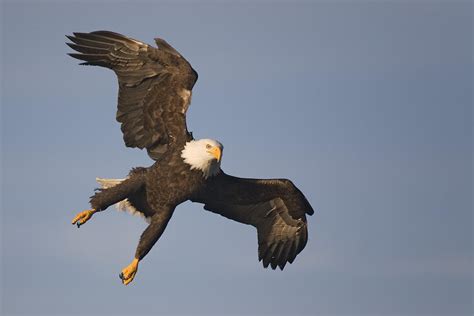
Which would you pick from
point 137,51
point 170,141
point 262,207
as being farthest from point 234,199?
point 137,51

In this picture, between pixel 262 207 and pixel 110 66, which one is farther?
pixel 262 207

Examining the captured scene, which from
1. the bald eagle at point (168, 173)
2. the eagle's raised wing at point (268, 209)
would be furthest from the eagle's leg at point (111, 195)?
the eagle's raised wing at point (268, 209)

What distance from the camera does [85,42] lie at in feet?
42.6

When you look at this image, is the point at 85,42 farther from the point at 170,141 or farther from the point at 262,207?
the point at 262,207

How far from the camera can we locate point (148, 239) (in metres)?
12.3

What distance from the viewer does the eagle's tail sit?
1288 cm

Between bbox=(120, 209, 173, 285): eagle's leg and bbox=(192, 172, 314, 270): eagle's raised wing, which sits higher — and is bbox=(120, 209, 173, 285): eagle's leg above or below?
below

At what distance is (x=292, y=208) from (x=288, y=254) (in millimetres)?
685

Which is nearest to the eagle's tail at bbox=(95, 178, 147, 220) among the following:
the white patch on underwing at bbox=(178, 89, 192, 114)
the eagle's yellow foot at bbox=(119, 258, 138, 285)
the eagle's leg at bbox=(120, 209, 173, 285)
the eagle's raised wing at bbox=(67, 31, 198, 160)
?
the eagle's raised wing at bbox=(67, 31, 198, 160)

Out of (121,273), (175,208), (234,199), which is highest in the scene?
(234,199)

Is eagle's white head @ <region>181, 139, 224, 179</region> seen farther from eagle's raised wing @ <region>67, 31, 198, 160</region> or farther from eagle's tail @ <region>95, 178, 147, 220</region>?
eagle's tail @ <region>95, 178, 147, 220</region>

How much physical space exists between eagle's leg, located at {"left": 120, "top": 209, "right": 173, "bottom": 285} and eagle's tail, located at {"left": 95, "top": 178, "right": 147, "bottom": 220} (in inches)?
27.0

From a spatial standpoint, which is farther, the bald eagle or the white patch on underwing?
the white patch on underwing

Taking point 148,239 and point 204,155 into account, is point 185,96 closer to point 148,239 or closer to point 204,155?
point 204,155
